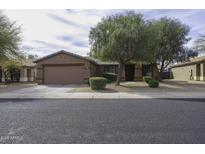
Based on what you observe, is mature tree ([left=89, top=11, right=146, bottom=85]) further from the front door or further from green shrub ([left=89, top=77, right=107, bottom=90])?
the front door

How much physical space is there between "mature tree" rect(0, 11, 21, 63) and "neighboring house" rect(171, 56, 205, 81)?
26.3 metres

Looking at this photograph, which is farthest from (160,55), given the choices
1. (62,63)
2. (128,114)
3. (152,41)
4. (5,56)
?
(128,114)

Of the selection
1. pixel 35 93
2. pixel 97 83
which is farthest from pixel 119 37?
pixel 35 93

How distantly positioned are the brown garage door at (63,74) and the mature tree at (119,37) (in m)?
6.45

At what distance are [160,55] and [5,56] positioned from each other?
19.9 metres

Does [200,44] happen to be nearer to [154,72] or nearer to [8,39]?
[154,72]

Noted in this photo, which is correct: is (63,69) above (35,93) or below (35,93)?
above

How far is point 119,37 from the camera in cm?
2272

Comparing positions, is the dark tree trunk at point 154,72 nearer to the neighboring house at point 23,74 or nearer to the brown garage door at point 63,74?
the brown garage door at point 63,74

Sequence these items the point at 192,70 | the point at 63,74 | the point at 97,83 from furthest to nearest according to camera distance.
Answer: the point at 192,70 → the point at 63,74 → the point at 97,83

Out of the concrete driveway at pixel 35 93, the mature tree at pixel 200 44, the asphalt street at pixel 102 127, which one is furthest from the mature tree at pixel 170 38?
the asphalt street at pixel 102 127

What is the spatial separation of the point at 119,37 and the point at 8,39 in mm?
10543

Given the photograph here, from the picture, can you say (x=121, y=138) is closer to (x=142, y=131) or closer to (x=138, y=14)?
(x=142, y=131)

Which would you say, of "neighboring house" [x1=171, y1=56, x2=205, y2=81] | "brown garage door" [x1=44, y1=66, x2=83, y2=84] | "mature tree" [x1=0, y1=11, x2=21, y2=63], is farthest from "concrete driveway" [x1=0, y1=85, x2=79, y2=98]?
"neighboring house" [x1=171, y1=56, x2=205, y2=81]
